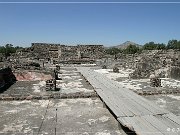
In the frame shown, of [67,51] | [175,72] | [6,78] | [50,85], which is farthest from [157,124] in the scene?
[67,51]

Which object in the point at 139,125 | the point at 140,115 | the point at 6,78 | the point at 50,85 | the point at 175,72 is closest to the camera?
the point at 139,125

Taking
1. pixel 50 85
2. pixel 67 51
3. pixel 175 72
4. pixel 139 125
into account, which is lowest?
pixel 139 125

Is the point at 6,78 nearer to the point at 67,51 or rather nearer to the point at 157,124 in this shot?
the point at 157,124

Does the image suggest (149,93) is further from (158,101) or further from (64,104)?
(64,104)

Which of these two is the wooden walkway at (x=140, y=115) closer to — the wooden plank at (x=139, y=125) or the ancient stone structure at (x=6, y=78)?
the wooden plank at (x=139, y=125)

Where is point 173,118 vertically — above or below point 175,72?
below

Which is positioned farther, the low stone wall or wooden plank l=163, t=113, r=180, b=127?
the low stone wall

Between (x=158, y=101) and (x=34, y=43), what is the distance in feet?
119

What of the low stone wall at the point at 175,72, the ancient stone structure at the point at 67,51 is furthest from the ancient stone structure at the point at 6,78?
the ancient stone structure at the point at 67,51

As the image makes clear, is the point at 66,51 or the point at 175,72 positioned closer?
the point at 175,72

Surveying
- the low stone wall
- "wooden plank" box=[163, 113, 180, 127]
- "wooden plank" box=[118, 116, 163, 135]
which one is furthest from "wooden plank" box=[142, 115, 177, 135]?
the low stone wall

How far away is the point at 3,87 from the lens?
50.5 feet

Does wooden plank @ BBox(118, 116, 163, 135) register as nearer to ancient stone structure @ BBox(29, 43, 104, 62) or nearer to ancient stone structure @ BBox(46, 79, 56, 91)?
ancient stone structure @ BBox(46, 79, 56, 91)

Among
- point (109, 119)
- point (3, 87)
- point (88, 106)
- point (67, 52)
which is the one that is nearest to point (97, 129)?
point (109, 119)
